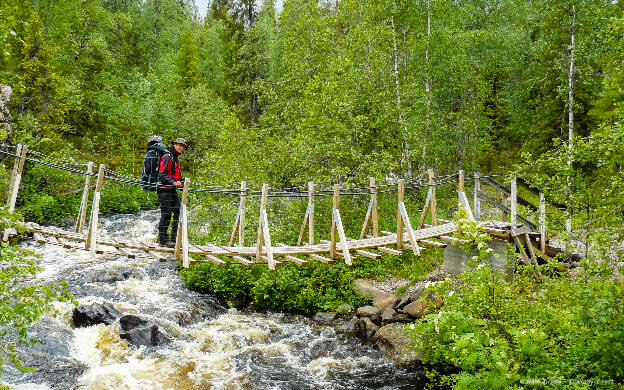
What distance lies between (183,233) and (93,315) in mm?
2962

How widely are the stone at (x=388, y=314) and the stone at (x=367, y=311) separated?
0.65ft

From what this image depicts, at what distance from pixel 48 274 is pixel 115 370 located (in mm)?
4880

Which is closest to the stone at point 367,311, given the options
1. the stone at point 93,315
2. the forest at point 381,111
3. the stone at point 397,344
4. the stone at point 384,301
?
the stone at point 384,301

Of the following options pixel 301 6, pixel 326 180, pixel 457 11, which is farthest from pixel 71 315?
pixel 457 11

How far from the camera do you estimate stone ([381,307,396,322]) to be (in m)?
9.50

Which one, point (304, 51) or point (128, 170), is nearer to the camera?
point (304, 51)

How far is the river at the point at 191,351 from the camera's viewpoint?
7.31m

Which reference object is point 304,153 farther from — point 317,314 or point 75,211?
point 75,211

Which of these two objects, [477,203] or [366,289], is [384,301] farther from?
[477,203]

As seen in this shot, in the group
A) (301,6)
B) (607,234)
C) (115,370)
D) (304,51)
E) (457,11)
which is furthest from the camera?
(457,11)

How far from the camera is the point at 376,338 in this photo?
9.09 meters

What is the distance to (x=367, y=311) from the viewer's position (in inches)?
389

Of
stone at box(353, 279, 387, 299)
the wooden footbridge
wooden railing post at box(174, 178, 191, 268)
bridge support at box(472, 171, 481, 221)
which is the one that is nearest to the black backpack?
the wooden footbridge

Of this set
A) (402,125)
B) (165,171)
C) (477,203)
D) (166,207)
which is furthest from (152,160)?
(402,125)
